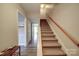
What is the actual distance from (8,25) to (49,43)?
69cm

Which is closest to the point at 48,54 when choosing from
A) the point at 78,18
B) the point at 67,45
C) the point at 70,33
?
the point at 67,45

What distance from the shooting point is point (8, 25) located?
6.54 ft

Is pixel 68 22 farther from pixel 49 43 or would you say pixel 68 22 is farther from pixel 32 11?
pixel 32 11

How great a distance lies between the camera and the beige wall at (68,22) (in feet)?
6.59

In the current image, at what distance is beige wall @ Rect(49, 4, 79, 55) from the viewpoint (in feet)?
6.59

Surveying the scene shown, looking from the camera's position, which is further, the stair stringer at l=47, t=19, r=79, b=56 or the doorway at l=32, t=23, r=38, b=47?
the doorway at l=32, t=23, r=38, b=47

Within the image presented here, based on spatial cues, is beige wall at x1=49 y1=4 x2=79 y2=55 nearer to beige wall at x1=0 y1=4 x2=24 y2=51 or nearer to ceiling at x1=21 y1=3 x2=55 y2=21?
ceiling at x1=21 y1=3 x2=55 y2=21

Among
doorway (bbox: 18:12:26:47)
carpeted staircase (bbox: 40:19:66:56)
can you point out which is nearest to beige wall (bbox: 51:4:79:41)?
carpeted staircase (bbox: 40:19:66:56)

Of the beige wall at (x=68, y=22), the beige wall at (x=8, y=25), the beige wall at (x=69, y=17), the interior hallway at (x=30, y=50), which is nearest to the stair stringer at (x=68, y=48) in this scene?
the beige wall at (x=68, y=22)

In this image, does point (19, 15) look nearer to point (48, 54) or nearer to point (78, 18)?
point (48, 54)

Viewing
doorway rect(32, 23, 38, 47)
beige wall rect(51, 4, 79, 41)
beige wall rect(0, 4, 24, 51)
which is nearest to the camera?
beige wall rect(0, 4, 24, 51)

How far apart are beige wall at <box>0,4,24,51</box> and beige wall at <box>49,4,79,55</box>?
58 centimetres

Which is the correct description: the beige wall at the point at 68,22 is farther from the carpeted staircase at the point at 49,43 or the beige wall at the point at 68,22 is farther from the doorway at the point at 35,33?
the doorway at the point at 35,33

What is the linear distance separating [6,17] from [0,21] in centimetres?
11
